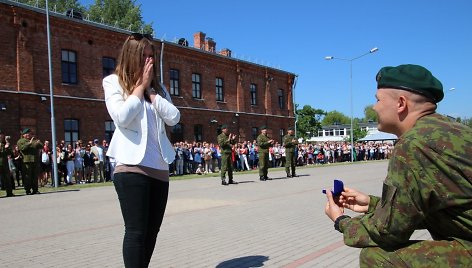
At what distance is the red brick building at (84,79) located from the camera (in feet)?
67.8

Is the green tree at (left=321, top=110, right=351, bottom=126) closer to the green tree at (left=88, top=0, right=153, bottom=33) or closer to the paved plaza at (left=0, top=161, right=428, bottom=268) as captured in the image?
the green tree at (left=88, top=0, right=153, bottom=33)

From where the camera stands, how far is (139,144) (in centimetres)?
315

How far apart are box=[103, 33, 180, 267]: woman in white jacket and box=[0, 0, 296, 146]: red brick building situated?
1927cm

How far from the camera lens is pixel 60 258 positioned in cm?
526

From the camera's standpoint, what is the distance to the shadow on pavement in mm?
4711

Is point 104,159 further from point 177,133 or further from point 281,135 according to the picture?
point 281,135

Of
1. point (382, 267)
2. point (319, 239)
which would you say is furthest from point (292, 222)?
point (382, 267)

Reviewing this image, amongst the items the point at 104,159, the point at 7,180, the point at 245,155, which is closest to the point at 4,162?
the point at 7,180

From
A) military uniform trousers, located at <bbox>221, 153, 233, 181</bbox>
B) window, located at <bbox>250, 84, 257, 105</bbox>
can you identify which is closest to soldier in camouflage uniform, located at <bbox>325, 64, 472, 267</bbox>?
military uniform trousers, located at <bbox>221, 153, 233, 181</bbox>

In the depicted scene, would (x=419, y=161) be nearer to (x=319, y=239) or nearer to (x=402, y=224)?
(x=402, y=224)

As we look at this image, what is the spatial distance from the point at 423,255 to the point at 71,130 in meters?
23.2

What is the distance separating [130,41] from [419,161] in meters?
2.27

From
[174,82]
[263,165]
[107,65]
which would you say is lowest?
[263,165]

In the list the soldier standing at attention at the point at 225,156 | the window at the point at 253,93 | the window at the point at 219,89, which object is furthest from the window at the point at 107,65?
the window at the point at 253,93
